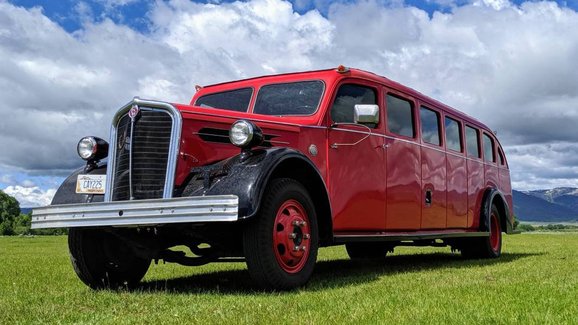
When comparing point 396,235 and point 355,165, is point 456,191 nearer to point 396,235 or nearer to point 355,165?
point 396,235

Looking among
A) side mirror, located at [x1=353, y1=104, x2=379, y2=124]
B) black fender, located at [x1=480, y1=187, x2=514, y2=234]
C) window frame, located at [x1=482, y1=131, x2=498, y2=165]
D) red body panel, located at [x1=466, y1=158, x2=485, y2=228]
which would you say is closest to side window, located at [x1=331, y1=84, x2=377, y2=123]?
side mirror, located at [x1=353, y1=104, x2=379, y2=124]

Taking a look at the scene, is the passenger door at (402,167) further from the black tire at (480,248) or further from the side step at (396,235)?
the black tire at (480,248)

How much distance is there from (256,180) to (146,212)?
35.7 inches

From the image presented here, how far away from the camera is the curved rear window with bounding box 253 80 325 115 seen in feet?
20.7

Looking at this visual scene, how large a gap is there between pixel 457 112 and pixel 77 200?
20.0ft

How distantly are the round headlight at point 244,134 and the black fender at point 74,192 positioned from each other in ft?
5.24

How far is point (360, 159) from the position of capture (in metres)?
6.42

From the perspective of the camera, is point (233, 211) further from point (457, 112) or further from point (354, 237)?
point (457, 112)

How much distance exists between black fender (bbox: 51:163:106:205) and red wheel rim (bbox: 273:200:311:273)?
5.89ft

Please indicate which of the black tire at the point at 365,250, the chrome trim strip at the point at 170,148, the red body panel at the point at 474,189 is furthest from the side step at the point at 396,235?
the chrome trim strip at the point at 170,148

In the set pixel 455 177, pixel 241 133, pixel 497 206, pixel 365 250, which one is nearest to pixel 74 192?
pixel 241 133

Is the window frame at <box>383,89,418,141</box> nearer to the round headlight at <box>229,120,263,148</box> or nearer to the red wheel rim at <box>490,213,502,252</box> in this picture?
the round headlight at <box>229,120,263,148</box>

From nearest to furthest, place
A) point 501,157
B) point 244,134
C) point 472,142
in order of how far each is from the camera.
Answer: point 244,134 → point 472,142 → point 501,157

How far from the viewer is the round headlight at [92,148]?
19.6 ft
